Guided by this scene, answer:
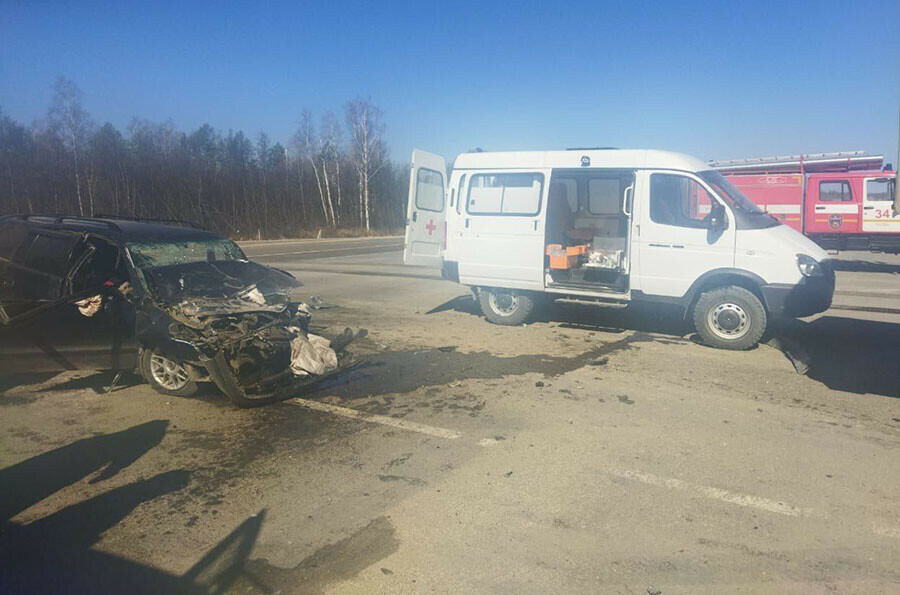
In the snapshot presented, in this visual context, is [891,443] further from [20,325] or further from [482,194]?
[20,325]

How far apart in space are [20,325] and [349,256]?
18.9 meters

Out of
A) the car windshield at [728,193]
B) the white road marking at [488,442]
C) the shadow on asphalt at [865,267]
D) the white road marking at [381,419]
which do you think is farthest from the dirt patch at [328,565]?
the shadow on asphalt at [865,267]

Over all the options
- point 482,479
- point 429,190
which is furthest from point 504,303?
point 482,479

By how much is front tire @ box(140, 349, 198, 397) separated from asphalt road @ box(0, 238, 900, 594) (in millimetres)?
112

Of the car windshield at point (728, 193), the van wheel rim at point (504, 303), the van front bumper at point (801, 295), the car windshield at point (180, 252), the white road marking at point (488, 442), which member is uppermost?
the car windshield at point (728, 193)

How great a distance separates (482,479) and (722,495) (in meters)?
1.59

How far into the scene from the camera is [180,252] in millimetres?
6695

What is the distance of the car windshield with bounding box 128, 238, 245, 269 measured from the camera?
20.2 feet

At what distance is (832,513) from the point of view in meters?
3.72

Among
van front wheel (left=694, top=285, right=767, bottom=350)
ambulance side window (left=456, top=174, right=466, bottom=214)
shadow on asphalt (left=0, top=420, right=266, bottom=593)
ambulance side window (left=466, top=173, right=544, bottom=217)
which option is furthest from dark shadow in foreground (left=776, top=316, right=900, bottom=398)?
shadow on asphalt (left=0, top=420, right=266, bottom=593)

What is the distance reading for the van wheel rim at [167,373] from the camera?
19.4 ft

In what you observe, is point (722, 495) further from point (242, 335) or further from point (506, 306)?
point (506, 306)

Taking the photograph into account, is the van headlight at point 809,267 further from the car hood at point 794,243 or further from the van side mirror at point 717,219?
the van side mirror at point 717,219

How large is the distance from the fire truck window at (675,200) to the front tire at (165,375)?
6354mm
